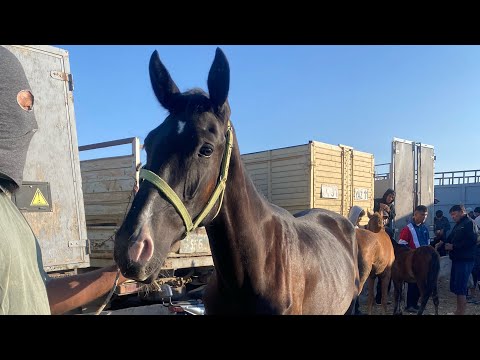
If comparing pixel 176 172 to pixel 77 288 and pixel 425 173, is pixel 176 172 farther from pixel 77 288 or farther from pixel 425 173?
pixel 425 173

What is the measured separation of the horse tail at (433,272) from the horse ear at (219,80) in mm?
7118

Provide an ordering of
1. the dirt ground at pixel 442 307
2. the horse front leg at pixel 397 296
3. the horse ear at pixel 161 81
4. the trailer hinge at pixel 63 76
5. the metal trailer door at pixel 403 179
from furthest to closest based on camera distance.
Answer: the metal trailer door at pixel 403 179, the dirt ground at pixel 442 307, the horse front leg at pixel 397 296, the trailer hinge at pixel 63 76, the horse ear at pixel 161 81

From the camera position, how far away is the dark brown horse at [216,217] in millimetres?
1585

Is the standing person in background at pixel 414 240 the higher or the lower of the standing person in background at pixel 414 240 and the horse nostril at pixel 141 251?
the lower

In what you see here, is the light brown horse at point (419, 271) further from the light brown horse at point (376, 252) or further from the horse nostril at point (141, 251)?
the horse nostril at point (141, 251)

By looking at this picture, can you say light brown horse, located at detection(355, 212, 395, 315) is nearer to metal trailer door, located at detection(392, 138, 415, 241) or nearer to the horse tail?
the horse tail

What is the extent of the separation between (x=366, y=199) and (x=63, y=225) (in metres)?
9.28

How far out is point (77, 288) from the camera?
1.56 meters

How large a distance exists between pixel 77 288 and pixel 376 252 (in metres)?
6.72

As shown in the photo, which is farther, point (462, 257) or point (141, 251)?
point (462, 257)

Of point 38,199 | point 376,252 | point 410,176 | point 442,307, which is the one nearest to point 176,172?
point 38,199

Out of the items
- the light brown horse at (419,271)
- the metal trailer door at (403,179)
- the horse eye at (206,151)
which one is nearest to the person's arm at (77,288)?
the horse eye at (206,151)

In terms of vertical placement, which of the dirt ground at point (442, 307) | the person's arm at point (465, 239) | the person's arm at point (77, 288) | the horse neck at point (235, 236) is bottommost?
the dirt ground at point (442, 307)
